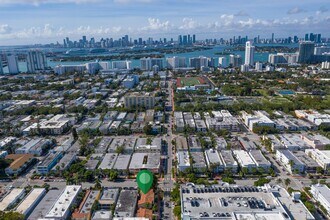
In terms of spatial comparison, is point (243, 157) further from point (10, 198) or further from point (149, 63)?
point (149, 63)

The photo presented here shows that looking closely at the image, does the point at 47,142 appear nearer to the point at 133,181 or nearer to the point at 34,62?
the point at 133,181

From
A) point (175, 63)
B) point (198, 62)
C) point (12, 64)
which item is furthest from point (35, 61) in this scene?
point (198, 62)

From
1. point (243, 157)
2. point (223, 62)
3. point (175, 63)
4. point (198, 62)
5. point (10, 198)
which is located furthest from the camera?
point (223, 62)

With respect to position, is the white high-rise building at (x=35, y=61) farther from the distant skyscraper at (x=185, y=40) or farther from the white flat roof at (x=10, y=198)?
the distant skyscraper at (x=185, y=40)

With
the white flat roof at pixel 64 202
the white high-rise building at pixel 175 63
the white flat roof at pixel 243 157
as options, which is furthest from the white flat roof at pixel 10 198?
the white high-rise building at pixel 175 63

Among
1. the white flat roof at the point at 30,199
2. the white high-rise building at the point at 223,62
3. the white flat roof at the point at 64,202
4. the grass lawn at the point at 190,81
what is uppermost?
the white high-rise building at the point at 223,62

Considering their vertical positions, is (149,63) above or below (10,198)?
above

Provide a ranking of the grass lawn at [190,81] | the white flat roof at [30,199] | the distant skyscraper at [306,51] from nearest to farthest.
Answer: the white flat roof at [30,199] → the grass lawn at [190,81] → the distant skyscraper at [306,51]
